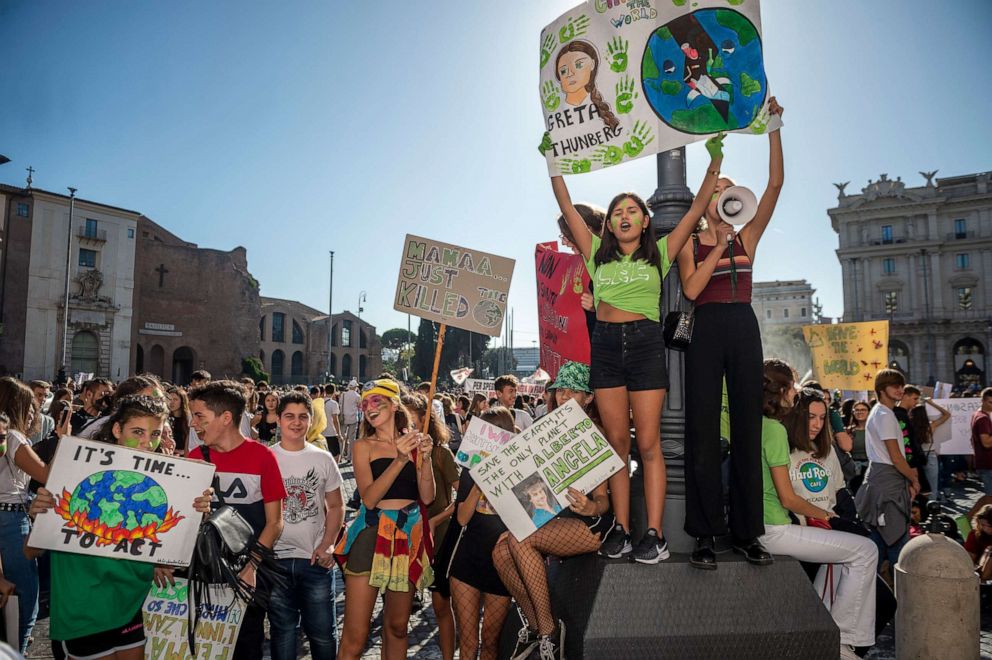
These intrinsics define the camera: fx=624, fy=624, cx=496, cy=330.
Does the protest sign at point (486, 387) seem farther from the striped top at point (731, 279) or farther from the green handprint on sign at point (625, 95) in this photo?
the striped top at point (731, 279)

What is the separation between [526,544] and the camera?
370 centimetres

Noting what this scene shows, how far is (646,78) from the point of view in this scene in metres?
3.83

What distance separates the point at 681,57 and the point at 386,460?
3.04m

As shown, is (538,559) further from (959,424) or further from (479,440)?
(959,424)

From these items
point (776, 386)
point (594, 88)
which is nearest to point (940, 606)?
point (776, 386)

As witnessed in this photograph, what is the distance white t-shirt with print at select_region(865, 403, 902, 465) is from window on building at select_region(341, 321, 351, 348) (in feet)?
259

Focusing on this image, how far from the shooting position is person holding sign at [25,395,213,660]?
2.98 m

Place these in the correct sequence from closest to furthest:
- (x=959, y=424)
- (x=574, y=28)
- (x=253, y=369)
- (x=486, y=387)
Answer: (x=574, y=28)
(x=959, y=424)
(x=486, y=387)
(x=253, y=369)

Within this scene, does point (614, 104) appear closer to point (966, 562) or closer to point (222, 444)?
point (222, 444)

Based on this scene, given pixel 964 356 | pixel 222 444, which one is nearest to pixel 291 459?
pixel 222 444

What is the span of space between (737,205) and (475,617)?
302 centimetres

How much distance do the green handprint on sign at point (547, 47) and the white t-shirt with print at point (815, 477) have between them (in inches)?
123

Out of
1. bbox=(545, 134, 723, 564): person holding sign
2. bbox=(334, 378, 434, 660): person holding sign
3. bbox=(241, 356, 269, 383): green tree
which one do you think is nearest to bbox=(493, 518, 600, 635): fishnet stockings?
bbox=(545, 134, 723, 564): person holding sign

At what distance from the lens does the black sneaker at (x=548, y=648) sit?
11.2 ft
